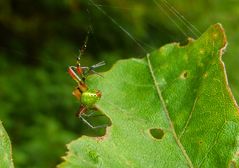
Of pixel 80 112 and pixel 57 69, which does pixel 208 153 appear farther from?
pixel 57 69

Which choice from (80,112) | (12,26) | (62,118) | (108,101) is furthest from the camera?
(12,26)

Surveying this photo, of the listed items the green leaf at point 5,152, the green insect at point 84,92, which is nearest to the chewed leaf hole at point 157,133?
the green insect at point 84,92

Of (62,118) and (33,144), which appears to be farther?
(62,118)

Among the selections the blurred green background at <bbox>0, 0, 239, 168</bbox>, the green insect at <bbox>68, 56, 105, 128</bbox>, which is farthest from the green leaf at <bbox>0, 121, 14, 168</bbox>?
the blurred green background at <bbox>0, 0, 239, 168</bbox>

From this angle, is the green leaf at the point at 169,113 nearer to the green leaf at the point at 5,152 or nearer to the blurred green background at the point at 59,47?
the green leaf at the point at 5,152

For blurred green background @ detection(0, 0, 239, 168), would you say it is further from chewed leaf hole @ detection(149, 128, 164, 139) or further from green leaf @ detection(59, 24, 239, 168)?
chewed leaf hole @ detection(149, 128, 164, 139)

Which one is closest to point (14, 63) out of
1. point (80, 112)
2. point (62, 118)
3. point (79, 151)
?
point (62, 118)
